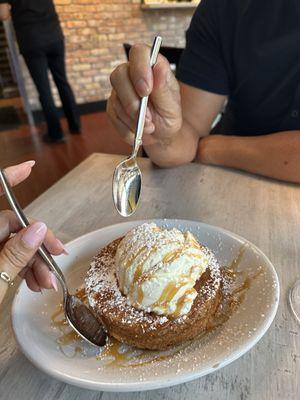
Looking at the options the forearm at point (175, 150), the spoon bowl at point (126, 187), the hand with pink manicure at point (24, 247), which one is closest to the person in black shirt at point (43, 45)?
the forearm at point (175, 150)

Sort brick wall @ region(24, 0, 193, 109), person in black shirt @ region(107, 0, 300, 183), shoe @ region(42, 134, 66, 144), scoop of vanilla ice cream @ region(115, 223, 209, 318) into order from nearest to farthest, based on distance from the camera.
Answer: scoop of vanilla ice cream @ region(115, 223, 209, 318) < person in black shirt @ region(107, 0, 300, 183) < shoe @ region(42, 134, 66, 144) < brick wall @ region(24, 0, 193, 109)

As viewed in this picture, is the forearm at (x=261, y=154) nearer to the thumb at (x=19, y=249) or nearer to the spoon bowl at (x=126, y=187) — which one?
the spoon bowl at (x=126, y=187)

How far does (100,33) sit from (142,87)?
3971 millimetres

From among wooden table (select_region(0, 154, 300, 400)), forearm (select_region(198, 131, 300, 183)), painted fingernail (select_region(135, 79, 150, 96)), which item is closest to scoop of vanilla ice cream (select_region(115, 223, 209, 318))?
wooden table (select_region(0, 154, 300, 400))

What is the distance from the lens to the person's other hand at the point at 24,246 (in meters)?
0.53

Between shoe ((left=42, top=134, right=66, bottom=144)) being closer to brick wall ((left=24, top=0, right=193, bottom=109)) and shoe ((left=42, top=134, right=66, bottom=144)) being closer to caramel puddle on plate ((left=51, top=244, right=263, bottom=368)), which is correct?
brick wall ((left=24, top=0, right=193, bottom=109))

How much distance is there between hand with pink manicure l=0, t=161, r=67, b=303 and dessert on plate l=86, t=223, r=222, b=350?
0.09 metres

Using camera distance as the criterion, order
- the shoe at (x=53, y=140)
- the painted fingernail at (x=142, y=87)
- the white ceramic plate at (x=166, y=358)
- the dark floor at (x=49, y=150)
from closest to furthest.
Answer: the white ceramic plate at (x=166, y=358) < the painted fingernail at (x=142, y=87) < the dark floor at (x=49, y=150) < the shoe at (x=53, y=140)

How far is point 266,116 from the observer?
1251mm

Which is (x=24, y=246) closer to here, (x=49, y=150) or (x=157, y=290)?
(x=157, y=290)

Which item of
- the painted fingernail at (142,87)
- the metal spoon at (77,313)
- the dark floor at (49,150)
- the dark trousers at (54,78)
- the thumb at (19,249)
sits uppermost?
the painted fingernail at (142,87)

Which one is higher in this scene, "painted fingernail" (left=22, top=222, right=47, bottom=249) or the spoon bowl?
"painted fingernail" (left=22, top=222, right=47, bottom=249)

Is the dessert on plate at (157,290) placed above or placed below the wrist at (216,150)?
above

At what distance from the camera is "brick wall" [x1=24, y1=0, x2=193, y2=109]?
4129 mm
